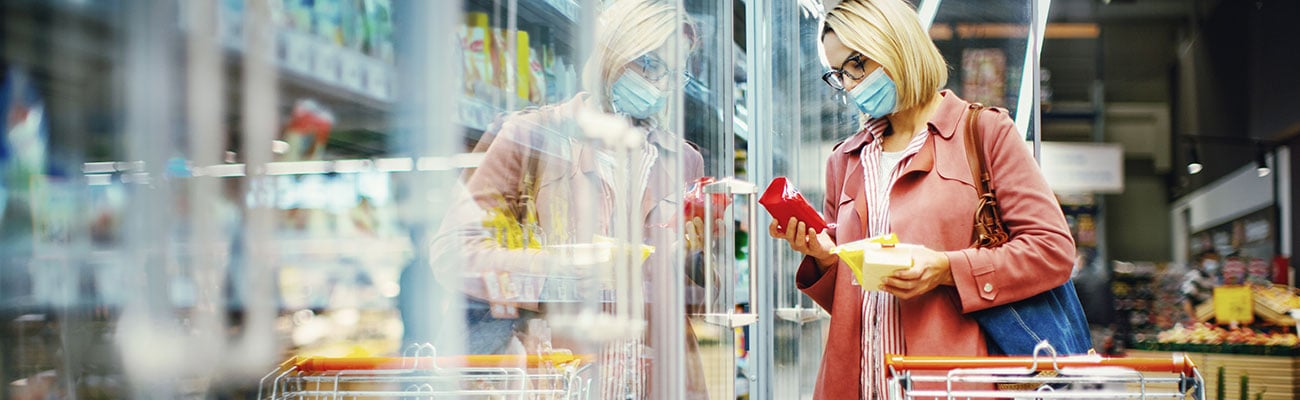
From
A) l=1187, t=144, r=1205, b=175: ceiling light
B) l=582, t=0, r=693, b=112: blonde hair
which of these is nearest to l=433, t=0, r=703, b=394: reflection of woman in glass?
l=582, t=0, r=693, b=112: blonde hair

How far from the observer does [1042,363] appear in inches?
70.8

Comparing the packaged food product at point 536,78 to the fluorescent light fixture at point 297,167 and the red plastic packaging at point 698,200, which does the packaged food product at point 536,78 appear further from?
the red plastic packaging at point 698,200

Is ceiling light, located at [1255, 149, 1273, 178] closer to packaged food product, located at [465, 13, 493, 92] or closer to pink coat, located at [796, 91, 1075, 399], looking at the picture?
pink coat, located at [796, 91, 1075, 399]

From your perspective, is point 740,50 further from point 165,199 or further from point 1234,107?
point 1234,107

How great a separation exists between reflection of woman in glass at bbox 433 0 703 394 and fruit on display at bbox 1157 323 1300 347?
4475 mm

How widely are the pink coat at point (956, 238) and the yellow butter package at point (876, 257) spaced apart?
0.10 metres

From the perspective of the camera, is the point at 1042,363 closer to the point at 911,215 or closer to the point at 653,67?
the point at 911,215

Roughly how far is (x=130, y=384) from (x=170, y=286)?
5 cm

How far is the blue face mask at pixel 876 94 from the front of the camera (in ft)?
7.22

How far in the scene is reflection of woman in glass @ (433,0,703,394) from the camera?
3.37 ft

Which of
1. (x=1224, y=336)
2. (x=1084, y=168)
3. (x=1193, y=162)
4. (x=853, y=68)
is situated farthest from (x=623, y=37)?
(x=1193, y=162)

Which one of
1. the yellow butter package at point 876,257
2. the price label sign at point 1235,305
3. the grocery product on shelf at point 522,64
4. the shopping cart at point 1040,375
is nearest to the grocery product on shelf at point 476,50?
the grocery product on shelf at point 522,64

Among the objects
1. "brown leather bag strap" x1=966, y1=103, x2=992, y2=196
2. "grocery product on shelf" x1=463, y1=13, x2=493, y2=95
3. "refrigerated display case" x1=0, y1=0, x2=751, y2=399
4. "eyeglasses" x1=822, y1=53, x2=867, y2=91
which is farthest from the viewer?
"eyeglasses" x1=822, y1=53, x2=867, y2=91

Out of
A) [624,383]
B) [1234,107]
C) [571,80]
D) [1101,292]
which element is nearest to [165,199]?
[571,80]
